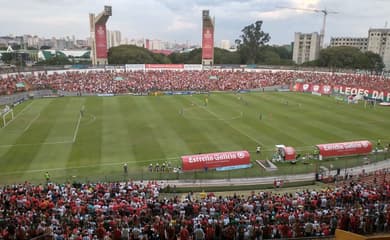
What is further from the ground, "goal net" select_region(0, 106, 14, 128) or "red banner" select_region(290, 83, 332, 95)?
"red banner" select_region(290, 83, 332, 95)

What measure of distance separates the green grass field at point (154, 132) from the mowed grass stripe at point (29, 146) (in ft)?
0.26

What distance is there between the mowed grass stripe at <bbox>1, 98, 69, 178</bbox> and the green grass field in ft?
0.26

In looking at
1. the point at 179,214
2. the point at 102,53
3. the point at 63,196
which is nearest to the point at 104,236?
the point at 179,214

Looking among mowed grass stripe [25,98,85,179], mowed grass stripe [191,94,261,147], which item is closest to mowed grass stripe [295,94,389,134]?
mowed grass stripe [191,94,261,147]

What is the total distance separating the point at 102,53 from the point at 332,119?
5593 cm

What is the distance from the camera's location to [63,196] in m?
18.3

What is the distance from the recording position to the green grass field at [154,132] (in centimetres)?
2789

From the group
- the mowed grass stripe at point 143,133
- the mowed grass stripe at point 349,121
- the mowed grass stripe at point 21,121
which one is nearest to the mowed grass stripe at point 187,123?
the mowed grass stripe at point 143,133

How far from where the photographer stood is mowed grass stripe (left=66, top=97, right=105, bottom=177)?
27.2 meters

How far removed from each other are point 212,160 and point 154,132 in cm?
1236

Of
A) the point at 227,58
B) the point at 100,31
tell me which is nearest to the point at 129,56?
the point at 100,31

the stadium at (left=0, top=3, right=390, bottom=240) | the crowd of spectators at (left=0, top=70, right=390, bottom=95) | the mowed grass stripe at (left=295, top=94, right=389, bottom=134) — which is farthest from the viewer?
the crowd of spectators at (left=0, top=70, right=390, bottom=95)

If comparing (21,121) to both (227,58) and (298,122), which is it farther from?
(227,58)

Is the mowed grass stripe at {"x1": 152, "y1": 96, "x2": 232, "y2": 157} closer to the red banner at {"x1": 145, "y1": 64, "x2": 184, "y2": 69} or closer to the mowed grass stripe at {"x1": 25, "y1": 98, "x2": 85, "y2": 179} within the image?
the mowed grass stripe at {"x1": 25, "y1": 98, "x2": 85, "y2": 179}
